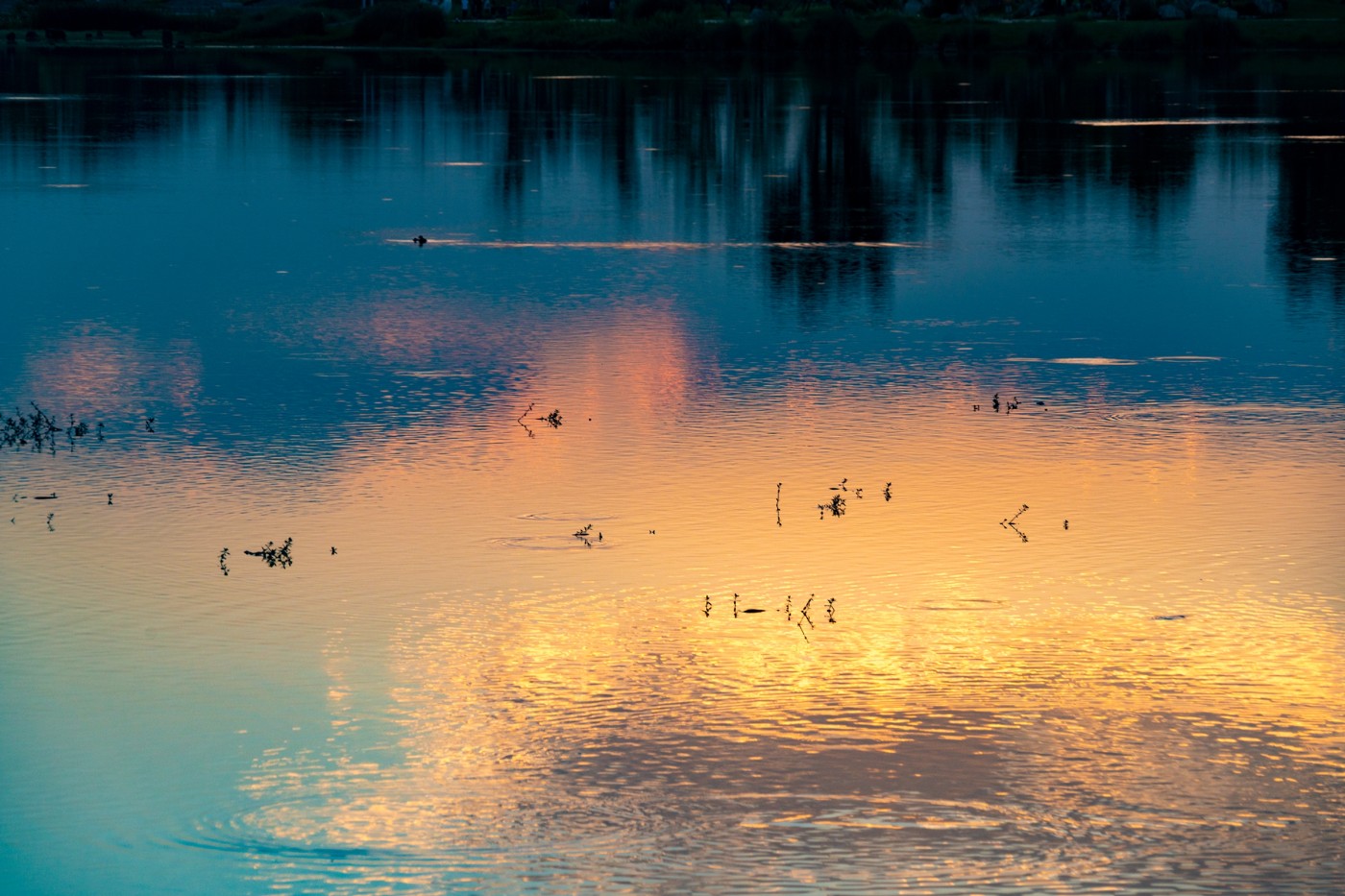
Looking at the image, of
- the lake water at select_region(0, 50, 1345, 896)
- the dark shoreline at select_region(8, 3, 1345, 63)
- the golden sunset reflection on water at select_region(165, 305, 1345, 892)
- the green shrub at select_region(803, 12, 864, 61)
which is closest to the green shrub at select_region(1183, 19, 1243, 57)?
the dark shoreline at select_region(8, 3, 1345, 63)

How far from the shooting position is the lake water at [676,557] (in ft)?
25.6

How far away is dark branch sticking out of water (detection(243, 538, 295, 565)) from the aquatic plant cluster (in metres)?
3.37

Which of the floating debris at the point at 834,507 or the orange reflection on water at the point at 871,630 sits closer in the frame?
the orange reflection on water at the point at 871,630

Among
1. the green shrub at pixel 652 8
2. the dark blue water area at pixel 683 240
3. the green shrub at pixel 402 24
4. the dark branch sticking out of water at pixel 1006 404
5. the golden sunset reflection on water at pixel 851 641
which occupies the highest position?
the green shrub at pixel 652 8

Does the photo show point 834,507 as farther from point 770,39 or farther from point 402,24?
point 402,24

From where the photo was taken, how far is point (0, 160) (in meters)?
36.7

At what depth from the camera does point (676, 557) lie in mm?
11484

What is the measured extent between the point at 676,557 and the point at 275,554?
2283 mm

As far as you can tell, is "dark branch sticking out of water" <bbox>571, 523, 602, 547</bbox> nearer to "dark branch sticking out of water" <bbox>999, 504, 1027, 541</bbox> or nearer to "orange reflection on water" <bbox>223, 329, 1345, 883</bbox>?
"orange reflection on water" <bbox>223, 329, 1345, 883</bbox>

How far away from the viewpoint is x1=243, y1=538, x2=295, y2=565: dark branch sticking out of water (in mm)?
11334

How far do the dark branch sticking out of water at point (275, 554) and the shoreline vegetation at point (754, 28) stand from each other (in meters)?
72.4

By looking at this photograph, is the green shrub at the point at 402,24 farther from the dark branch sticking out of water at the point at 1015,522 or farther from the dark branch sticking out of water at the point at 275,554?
the dark branch sticking out of water at the point at 275,554

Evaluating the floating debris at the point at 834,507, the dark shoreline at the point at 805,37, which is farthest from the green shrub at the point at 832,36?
the floating debris at the point at 834,507

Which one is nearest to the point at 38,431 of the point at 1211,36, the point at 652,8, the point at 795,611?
the point at 795,611
